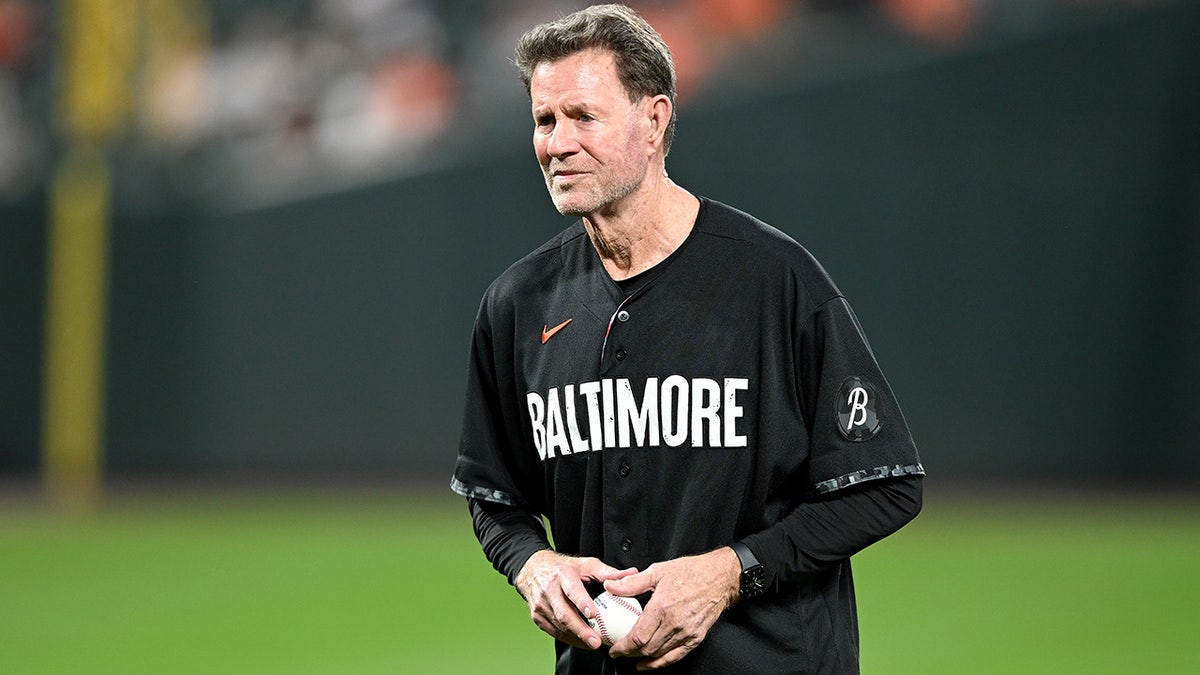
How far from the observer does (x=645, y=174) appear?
2.73 m

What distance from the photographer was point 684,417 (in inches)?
105

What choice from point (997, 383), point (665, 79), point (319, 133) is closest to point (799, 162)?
point (997, 383)

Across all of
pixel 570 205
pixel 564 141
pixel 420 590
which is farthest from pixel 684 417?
pixel 420 590

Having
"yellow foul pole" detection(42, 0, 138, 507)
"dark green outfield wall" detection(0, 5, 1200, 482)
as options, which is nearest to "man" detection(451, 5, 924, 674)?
"dark green outfield wall" detection(0, 5, 1200, 482)

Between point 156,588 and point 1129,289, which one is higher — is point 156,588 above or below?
below

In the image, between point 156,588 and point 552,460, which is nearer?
point 552,460

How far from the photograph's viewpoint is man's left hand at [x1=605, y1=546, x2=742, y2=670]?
2.52 m

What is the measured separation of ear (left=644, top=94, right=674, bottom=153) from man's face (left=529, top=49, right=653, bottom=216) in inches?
1.0

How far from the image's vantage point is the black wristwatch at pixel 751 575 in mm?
2582

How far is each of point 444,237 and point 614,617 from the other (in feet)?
32.0

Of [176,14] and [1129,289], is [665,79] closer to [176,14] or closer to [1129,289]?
[1129,289]

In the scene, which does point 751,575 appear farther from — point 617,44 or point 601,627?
point 617,44

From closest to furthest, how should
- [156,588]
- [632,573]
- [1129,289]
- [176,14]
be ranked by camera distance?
[632,573] < [156,588] < [1129,289] < [176,14]

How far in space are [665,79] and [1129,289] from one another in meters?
9.37
